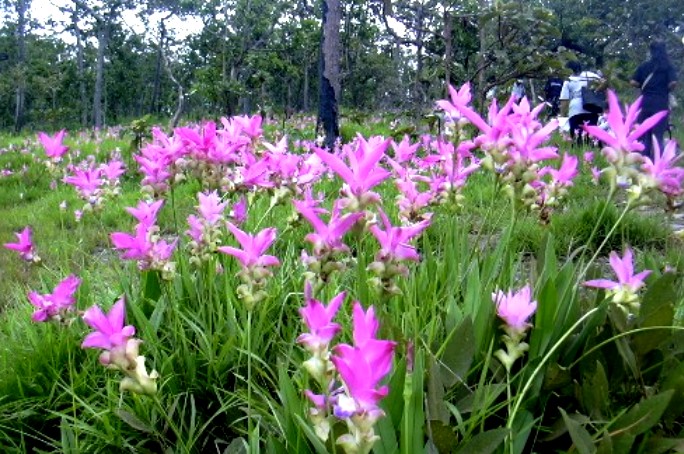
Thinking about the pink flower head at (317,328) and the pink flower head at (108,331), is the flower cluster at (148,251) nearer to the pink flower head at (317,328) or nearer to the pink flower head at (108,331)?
the pink flower head at (108,331)

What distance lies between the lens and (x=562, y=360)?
1.51 metres

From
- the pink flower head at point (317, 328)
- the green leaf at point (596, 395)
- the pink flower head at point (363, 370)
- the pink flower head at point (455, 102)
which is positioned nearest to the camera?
the pink flower head at point (363, 370)

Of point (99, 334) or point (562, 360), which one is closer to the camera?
point (99, 334)

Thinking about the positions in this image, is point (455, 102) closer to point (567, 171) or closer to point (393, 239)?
point (393, 239)

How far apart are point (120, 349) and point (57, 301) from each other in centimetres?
62

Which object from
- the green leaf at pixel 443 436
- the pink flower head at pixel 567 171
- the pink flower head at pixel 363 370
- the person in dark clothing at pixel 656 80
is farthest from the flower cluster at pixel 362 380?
Result: the person in dark clothing at pixel 656 80

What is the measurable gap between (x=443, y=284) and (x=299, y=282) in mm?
495

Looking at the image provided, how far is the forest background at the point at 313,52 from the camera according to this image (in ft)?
17.4

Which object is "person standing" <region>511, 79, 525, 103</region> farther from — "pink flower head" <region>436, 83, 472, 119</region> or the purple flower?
the purple flower

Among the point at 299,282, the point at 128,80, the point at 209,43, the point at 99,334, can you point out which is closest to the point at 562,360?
the point at 299,282

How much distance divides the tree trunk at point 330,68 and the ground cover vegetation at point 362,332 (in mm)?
4445

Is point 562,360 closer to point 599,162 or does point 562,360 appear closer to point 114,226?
point 114,226

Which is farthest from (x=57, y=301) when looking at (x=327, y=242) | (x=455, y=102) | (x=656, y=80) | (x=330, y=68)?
(x=656, y=80)

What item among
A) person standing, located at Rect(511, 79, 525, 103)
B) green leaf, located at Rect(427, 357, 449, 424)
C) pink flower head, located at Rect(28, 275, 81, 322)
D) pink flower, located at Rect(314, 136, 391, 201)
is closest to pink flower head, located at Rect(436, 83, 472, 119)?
person standing, located at Rect(511, 79, 525, 103)
